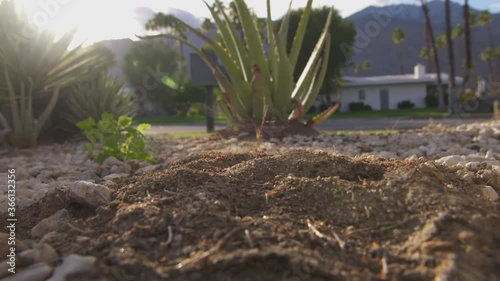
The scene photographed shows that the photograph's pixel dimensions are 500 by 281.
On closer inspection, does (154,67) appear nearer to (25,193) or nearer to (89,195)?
(25,193)

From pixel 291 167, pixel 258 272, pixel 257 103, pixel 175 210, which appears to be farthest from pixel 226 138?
pixel 258 272

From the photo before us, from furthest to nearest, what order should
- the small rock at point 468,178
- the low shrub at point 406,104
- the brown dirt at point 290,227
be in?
the low shrub at point 406,104, the small rock at point 468,178, the brown dirt at point 290,227

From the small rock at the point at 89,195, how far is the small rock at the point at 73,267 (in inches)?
20.4

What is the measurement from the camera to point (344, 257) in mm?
1524

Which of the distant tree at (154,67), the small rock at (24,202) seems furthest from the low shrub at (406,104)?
the small rock at (24,202)

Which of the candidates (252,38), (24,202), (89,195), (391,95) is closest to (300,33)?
(252,38)

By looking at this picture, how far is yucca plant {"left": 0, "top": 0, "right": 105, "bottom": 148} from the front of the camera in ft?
22.0

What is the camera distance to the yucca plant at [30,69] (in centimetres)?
670

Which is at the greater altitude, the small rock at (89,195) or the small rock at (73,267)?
the small rock at (89,195)

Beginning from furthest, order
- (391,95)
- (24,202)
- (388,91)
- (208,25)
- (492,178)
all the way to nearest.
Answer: (208,25), (388,91), (391,95), (24,202), (492,178)

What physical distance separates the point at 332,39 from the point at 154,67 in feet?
61.4

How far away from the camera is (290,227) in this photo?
173 cm

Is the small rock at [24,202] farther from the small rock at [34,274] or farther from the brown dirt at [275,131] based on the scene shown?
the brown dirt at [275,131]

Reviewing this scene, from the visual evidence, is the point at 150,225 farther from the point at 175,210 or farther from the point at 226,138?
the point at 226,138
